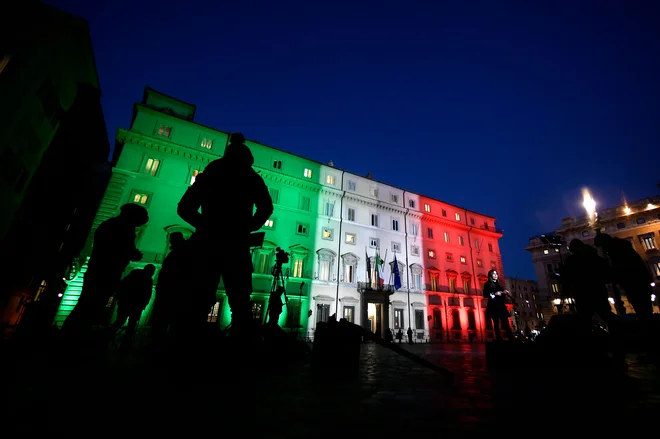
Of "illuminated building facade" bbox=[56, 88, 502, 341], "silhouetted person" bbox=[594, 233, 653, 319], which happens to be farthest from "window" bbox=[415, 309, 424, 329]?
"silhouetted person" bbox=[594, 233, 653, 319]

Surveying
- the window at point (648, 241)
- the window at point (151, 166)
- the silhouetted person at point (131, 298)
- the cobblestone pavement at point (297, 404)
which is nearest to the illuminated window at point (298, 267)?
the window at point (151, 166)


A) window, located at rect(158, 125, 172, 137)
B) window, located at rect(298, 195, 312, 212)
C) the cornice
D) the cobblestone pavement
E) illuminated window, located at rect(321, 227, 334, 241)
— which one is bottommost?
the cobblestone pavement

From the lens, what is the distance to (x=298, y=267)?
23.0 meters

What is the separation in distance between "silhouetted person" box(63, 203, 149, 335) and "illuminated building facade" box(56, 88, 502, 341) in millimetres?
16202

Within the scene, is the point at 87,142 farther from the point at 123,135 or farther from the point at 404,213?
the point at 404,213

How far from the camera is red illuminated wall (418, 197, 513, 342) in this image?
27047mm

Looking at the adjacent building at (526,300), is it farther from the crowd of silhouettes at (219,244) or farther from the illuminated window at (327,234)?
the crowd of silhouettes at (219,244)

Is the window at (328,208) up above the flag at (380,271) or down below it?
above

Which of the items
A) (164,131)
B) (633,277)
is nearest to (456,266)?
(633,277)

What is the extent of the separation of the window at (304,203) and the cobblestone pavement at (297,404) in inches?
879

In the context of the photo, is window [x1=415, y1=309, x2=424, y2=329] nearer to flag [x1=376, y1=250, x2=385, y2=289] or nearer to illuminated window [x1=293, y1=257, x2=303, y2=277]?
flag [x1=376, y1=250, x2=385, y2=289]

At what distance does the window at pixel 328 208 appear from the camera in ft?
85.3

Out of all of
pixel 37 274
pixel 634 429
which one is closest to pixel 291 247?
pixel 37 274

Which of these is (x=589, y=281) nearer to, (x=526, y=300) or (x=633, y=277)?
(x=633, y=277)
